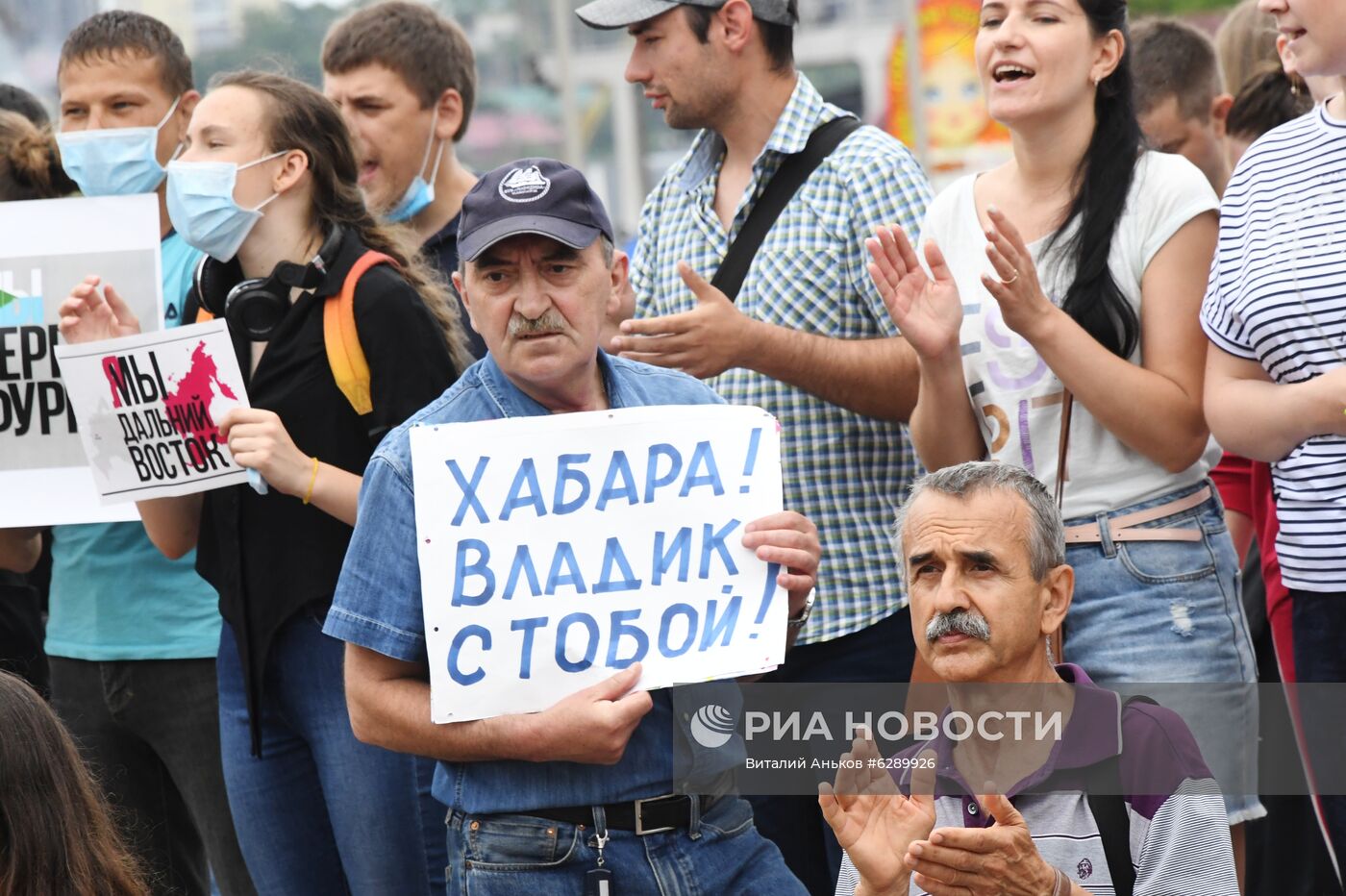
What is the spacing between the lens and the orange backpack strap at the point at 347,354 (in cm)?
416

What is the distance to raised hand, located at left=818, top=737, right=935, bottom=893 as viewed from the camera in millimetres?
3100

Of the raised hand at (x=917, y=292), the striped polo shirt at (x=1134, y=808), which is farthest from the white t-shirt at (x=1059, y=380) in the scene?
the striped polo shirt at (x=1134, y=808)

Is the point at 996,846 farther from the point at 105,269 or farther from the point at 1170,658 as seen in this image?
the point at 105,269

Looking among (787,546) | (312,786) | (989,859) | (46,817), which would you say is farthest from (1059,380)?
(46,817)

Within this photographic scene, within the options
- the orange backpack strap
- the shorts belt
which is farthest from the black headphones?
the shorts belt

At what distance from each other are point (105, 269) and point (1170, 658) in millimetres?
2951

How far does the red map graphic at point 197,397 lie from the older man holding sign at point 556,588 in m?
0.94

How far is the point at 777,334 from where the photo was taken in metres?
4.30

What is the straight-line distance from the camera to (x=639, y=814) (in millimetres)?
3303

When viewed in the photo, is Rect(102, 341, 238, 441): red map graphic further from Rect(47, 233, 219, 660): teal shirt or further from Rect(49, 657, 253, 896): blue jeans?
Rect(49, 657, 253, 896): blue jeans

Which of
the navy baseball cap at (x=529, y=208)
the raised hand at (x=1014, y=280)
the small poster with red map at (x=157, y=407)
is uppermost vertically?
the navy baseball cap at (x=529, y=208)

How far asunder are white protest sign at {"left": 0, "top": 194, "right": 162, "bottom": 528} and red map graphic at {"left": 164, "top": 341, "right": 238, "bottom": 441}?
54cm

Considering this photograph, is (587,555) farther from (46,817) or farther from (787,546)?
(46,817)

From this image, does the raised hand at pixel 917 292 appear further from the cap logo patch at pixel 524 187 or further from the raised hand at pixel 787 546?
the cap logo patch at pixel 524 187
